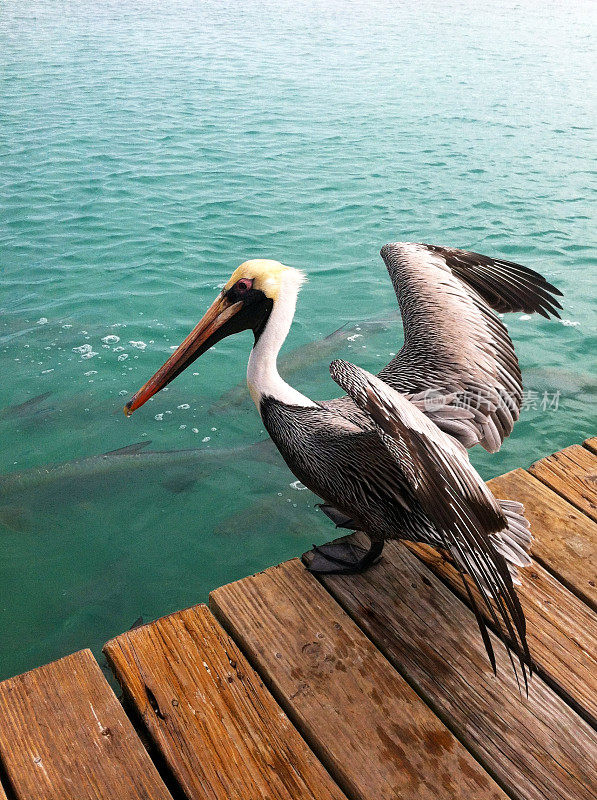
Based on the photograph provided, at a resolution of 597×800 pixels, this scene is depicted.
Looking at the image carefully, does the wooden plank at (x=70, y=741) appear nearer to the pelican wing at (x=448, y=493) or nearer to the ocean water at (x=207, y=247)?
the pelican wing at (x=448, y=493)

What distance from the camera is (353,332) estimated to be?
5.66 m

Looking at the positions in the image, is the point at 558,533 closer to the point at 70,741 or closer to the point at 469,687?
the point at 469,687

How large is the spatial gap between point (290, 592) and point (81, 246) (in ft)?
18.5

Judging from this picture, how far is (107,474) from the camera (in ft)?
13.5

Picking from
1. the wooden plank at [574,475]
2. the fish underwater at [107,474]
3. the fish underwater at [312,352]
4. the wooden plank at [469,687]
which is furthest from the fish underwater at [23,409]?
the wooden plank at [574,475]

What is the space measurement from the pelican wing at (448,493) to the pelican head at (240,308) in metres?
0.91

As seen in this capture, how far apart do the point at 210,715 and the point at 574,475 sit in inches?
61.7

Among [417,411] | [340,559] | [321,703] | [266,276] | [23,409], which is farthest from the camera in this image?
[23,409]

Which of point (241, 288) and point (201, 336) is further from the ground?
point (241, 288)

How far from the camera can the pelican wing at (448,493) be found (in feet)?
5.58

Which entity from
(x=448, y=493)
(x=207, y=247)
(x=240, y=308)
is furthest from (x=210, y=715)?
(x=207, y=247)

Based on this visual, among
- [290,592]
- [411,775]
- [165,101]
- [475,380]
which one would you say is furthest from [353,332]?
[165,101]

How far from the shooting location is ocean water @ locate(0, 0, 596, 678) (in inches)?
153

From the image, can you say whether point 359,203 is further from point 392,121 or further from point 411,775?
point 411,775
